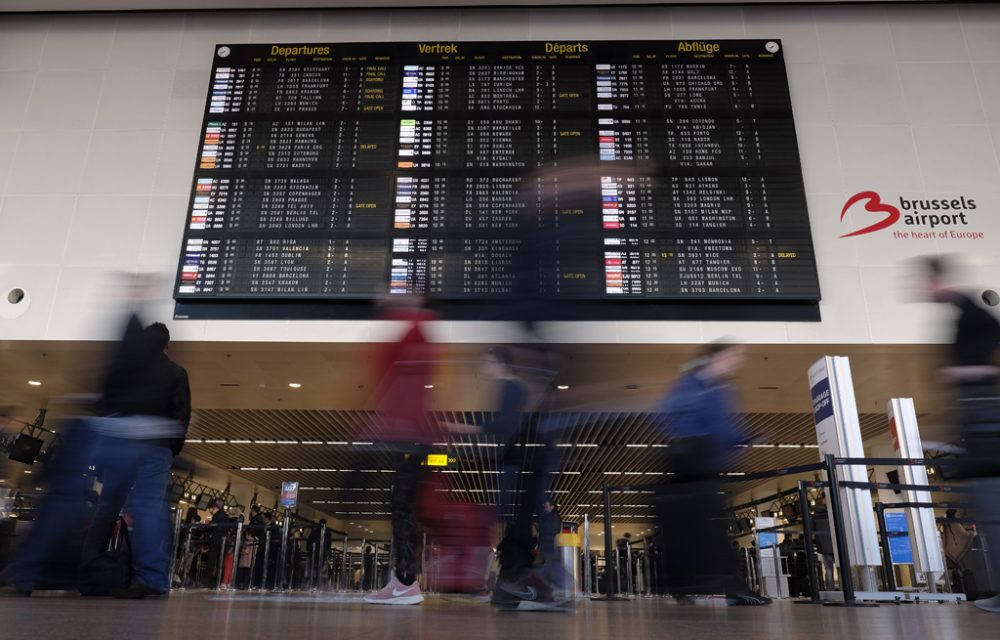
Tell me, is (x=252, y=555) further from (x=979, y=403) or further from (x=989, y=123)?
(x=989, y=123)

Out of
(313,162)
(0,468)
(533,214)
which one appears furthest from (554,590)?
(0,468)

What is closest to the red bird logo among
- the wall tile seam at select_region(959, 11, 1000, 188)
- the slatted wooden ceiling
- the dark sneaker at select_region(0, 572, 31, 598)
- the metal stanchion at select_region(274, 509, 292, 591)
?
the wall tile seam at select_region(959, 11, 1000, 188)

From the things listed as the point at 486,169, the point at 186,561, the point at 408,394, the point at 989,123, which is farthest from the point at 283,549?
the point at 989,123

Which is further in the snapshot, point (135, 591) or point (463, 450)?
point (463, 450)

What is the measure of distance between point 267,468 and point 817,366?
12.3 meters

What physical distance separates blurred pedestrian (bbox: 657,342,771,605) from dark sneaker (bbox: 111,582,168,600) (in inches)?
87.9

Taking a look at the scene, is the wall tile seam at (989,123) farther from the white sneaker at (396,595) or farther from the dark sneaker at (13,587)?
the dark sneaker at (13,587)

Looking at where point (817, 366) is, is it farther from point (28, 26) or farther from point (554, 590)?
point (28, 26)

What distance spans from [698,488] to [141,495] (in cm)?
241

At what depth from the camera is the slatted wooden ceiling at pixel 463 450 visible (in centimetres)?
916

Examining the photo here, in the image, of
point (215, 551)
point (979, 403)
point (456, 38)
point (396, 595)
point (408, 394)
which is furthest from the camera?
point (215, 551)

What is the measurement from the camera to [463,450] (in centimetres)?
1163

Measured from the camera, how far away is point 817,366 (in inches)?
198

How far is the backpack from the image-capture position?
9.51 ft
